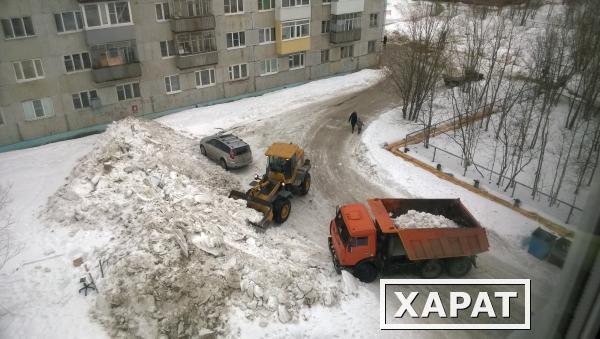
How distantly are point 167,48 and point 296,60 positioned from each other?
10960 millimetres

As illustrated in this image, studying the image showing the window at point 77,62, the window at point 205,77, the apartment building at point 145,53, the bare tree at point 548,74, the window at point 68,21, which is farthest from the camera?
the window at point 205,77

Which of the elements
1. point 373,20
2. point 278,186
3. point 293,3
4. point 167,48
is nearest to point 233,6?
point 293,3

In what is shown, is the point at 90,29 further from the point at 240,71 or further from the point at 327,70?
the point at 327,70

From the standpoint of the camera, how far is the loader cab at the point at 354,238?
1324 cm

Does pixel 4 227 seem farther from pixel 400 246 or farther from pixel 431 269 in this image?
pixel 431 269

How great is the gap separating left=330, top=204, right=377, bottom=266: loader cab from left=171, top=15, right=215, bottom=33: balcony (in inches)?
786

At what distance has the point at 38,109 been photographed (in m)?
25.7

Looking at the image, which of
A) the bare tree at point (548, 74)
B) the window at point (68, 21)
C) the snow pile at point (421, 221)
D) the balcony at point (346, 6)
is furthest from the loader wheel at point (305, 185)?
the balcony at point (346, 6)

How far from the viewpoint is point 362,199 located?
19297 millimetres

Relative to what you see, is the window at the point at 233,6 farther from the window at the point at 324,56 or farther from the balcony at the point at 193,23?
the window at the point at 324,56

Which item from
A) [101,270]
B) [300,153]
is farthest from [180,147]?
[101,270]

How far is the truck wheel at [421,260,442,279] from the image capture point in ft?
43.8

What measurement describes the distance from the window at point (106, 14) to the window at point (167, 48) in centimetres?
262

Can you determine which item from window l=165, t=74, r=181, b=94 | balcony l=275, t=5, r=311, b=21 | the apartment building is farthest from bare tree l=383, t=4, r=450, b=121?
window l=165, t=74, r=181, b=94
